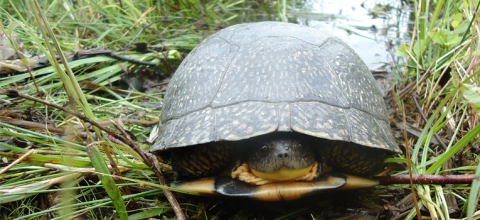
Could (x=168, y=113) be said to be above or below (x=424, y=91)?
above

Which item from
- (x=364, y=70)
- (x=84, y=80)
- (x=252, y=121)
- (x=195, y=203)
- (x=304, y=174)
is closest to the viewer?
(x=252, y=121)

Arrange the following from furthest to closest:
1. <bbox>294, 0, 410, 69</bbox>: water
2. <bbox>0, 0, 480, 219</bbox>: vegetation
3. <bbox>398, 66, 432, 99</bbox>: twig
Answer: <bbox>294, 0, 410, 69</bbox>: water
<bbox>398, 66, 432, 99</bbox>: twig
<bbox>0, 0, 480, 219</bbox>: vegetation

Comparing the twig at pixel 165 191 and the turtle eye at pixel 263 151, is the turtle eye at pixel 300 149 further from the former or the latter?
the twig at pixel 165 191

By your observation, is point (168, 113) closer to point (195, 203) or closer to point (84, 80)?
point (195, 203)

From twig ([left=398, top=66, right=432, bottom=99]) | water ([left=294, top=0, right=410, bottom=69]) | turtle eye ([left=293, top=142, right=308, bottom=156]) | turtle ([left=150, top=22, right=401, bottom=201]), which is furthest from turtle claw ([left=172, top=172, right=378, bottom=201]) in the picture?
water ([left=294, top=0, right=410, bottom=69])

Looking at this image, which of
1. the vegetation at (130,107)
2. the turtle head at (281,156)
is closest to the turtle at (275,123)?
the turtle head at (281,156)

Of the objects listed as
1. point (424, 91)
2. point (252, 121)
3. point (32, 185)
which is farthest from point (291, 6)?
point (32, 185)

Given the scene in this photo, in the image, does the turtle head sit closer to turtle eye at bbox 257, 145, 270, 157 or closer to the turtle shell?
turtle eye at bbox 257, 145, 270, 157
